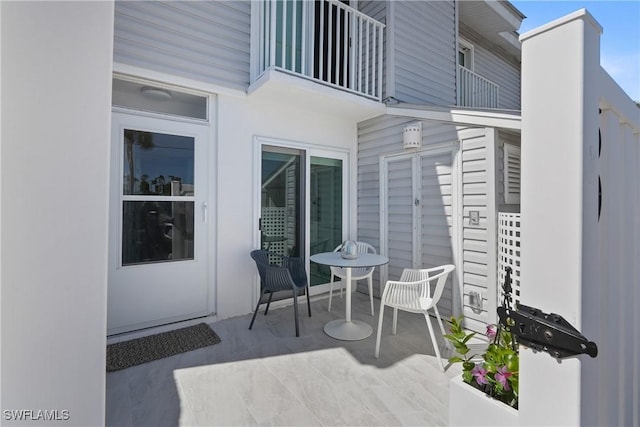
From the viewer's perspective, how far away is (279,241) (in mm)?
4012

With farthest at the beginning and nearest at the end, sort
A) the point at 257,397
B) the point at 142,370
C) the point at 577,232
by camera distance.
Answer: the point at 142,370 < the point at 257,397 < the point at 577,232

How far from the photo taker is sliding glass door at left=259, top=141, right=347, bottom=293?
3.91 metres

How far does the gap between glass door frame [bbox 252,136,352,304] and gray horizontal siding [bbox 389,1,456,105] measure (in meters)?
1.31

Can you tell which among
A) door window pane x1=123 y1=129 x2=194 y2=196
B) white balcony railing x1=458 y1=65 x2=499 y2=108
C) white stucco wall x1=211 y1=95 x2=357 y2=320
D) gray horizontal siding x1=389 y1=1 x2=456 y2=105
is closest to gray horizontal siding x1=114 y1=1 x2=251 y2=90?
white stucco wall x1=211 y1=95 x2=357 y2=320

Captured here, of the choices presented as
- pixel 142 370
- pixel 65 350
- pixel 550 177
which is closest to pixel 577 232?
pixel 550 177

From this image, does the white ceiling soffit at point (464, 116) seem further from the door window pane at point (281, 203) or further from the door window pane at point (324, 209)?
the door window pane at point (281, 203)

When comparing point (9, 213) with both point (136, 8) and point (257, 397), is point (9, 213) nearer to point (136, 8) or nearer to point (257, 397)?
point (257, 397)

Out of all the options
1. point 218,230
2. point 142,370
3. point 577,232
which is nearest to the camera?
point 577,232

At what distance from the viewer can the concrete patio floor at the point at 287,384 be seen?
187 centimetres

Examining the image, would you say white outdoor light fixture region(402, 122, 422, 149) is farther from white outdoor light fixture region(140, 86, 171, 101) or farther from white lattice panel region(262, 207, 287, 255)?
white outdoor light fixture region(140, 86, 171, 101)

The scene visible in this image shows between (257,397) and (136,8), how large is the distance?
3.85 m

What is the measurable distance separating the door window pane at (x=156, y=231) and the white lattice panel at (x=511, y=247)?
3229 mm

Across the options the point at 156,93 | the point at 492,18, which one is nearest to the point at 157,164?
the point at 156,93

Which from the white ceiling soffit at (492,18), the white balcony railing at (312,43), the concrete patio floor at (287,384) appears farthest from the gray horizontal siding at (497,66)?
the concrete patio floor at (287,384)
